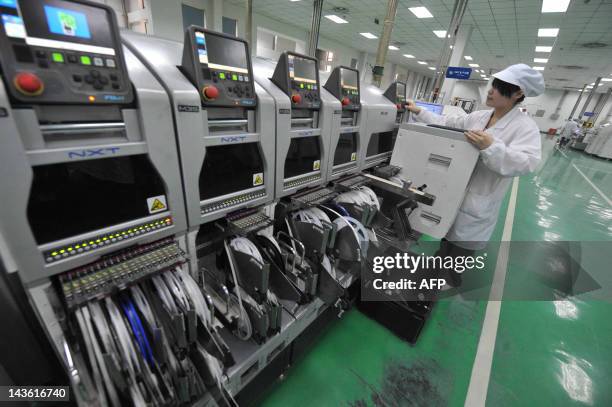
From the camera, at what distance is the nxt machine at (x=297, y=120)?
Result: 1.35 meters

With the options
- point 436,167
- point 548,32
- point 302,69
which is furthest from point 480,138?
point 548,32

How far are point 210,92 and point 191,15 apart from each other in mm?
8041

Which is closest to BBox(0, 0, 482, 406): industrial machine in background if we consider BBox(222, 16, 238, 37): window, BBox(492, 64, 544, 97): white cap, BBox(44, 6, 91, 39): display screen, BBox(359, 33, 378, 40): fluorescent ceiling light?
BBox(44, 6, 91, 39): display screen

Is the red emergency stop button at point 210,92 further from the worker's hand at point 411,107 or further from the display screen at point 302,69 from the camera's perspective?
the worker's hand at point 411,107

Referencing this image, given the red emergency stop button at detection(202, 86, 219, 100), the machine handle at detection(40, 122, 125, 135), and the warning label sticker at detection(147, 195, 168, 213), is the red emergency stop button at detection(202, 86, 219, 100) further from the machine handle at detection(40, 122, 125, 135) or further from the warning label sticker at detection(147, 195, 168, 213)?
the warning label sticker at detection(147, 195, 168, 213)

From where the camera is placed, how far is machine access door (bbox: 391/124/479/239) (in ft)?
6.00

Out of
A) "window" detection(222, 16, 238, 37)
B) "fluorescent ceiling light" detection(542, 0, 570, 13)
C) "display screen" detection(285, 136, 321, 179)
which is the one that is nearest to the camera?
"display screen" detection(285, 136, 321, 179)

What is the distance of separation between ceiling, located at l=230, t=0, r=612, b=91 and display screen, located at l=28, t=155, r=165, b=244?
299 inches

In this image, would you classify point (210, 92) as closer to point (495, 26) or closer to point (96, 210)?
point (96, 210)

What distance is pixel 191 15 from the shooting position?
6.93m

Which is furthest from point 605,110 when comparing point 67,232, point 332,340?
point 67,232

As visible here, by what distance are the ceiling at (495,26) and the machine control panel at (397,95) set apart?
507 centimetres

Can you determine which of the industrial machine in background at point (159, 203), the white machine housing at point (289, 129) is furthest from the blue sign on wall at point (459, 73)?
the industrial machine in background at point (159, 203)

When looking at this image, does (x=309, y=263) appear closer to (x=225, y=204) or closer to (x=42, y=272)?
(x=225, y=204)
